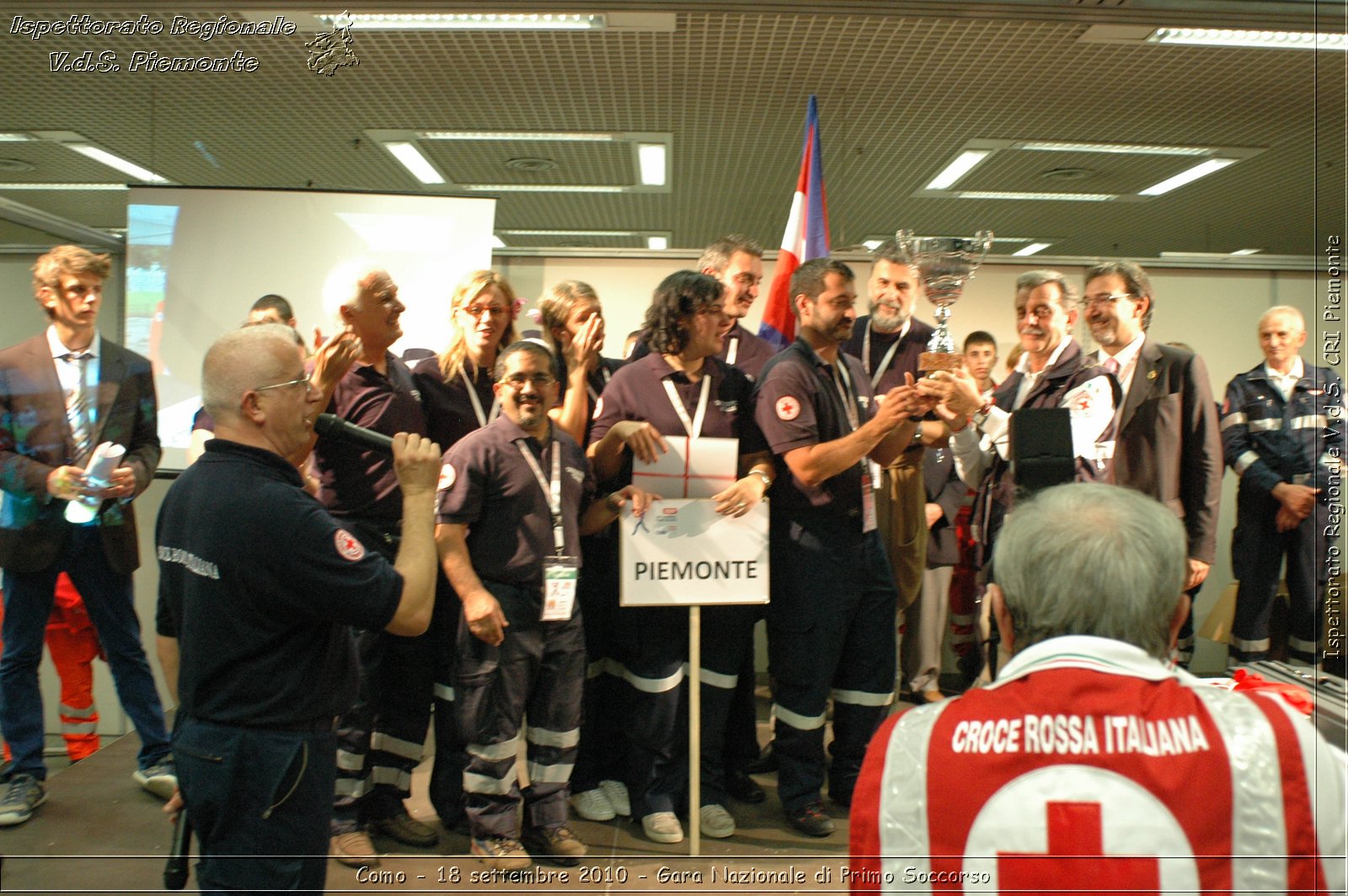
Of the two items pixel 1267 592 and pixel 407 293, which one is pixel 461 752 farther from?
pixel 1267 592

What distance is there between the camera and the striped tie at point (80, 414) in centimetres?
338

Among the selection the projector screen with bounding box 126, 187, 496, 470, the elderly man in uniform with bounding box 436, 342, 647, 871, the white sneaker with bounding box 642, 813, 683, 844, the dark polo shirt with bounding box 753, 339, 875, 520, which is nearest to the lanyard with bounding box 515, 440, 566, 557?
the elderly man in uniform with bounding box 436, 342, 647, 871

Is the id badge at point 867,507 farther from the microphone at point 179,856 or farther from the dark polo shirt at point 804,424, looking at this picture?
the microphone at point 179,856

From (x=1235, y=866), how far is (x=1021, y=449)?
943 millimetres

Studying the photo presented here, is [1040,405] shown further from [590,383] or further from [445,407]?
[445,407]

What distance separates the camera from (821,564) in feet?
11.0

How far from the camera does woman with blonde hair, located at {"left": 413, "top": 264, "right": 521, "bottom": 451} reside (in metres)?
3.47

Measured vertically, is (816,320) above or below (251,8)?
below

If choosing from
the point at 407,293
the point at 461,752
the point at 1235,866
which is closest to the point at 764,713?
the point at 461,752

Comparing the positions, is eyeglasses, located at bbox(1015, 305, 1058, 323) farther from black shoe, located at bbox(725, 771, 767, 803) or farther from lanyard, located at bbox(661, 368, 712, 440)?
black shoe, located at bbox(725, 771, 767, 803)

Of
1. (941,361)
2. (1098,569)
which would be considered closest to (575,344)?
(941,361)

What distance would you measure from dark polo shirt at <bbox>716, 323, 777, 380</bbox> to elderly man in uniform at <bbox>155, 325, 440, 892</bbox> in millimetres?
2180

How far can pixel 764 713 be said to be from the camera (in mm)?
4891

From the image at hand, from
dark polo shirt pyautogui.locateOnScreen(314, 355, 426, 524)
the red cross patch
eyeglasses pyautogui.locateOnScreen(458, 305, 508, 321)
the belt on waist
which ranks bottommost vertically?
the belt on waist
